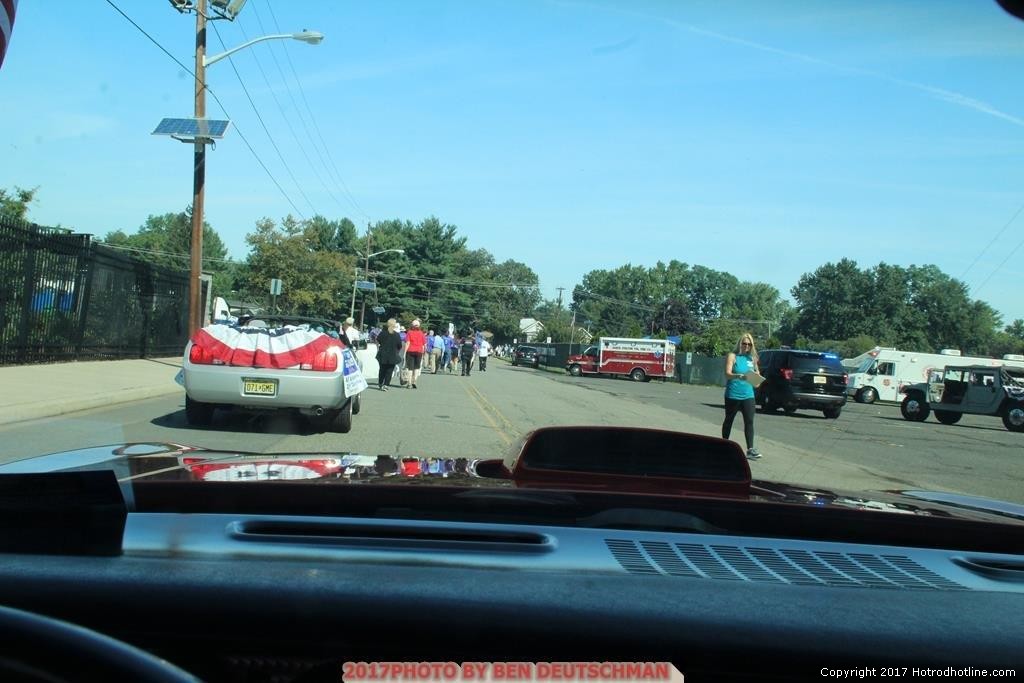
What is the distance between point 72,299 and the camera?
20.6 meters

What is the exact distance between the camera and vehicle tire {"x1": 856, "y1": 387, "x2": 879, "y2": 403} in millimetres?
45438

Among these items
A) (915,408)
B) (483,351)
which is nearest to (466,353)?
(483,351)

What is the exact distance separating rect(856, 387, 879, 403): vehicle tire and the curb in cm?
3731

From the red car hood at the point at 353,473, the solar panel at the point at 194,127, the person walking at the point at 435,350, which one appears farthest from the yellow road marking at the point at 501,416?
the person walking at the point at 435,350

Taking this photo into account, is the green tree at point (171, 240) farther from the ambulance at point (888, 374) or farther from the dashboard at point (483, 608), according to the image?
the dashboard at point (483, 608)

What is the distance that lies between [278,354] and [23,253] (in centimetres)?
992

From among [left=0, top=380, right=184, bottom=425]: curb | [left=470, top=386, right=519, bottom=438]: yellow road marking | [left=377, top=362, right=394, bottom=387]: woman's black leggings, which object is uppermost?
[left=377, top=362, right=394, bottom=387]: woman's black leggings

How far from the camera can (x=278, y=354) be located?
1120 centimetres

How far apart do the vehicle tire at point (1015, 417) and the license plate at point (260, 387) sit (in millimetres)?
22419

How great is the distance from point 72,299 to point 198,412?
10.8m

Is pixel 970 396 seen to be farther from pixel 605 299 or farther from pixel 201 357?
pixel 605 299

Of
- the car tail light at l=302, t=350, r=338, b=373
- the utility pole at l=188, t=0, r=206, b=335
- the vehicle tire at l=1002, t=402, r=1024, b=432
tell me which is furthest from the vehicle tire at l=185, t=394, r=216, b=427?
the vehicle tire at l=1002, t=402, r=1024, b=432

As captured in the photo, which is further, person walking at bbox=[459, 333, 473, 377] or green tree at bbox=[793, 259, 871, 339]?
green tree at bbox=[793, 259, 871, 339]

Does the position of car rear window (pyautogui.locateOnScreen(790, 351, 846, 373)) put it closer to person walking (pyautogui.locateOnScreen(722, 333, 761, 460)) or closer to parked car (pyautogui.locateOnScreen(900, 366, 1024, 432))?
parked car (pyautogui.locateOnScreen(900, 366, 1024, 432))
